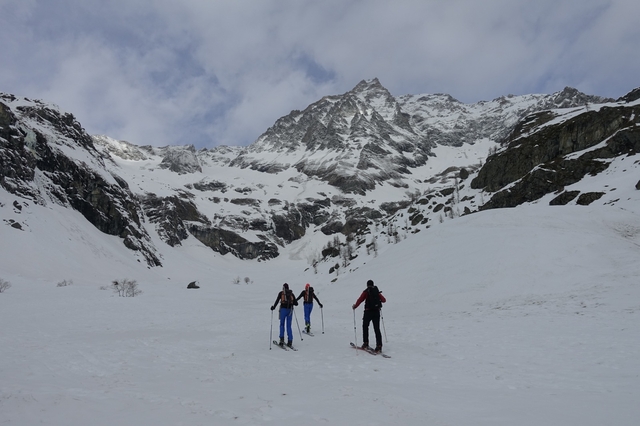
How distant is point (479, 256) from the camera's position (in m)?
27.9

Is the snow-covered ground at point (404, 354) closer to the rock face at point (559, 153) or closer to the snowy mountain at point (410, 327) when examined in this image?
the snowy mountain at point (410, 327)

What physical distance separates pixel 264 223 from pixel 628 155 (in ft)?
452

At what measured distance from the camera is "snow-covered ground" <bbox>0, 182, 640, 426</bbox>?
19.4 ft

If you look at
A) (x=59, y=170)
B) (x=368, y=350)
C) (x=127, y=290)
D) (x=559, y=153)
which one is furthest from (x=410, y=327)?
(x=59, y=170)

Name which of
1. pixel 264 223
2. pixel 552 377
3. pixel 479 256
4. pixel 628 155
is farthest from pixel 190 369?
pixel 264 223

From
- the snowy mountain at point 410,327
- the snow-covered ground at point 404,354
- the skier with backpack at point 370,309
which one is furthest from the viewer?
the skier with backpack at point 370,309

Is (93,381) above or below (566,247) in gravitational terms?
below

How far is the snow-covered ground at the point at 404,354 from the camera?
19.4 feet

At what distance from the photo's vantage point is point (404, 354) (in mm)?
11367

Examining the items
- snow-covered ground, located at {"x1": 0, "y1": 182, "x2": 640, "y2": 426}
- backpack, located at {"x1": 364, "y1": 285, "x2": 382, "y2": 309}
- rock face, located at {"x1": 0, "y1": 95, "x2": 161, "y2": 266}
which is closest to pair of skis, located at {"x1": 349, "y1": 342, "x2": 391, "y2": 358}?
snow-covered ground, located at {"x1": 0, "y1": 182, "x2": 640, "y2": 426}

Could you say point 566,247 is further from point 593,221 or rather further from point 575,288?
point 593,221

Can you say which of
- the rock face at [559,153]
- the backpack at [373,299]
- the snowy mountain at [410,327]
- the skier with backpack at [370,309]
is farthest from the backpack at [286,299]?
the rock face at [559,153]

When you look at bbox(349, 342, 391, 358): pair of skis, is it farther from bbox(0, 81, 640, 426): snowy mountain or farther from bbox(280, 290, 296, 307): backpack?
bbox(280, 290, 296, 307): backpack

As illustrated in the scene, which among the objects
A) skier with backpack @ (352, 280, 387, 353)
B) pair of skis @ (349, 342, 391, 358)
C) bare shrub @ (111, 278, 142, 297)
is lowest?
pair of skis @ (349, 342, 391, 358)
